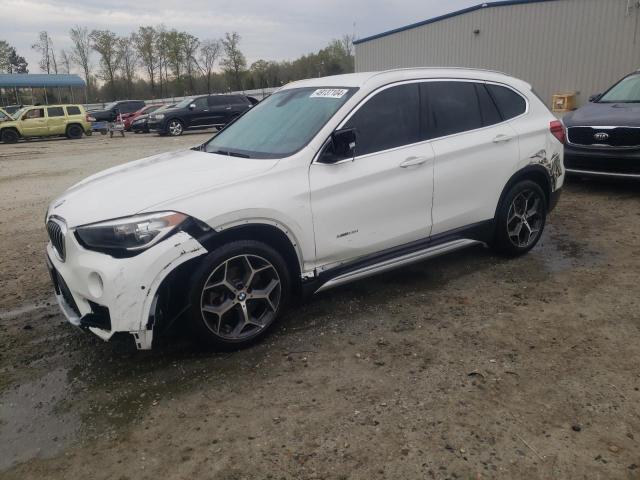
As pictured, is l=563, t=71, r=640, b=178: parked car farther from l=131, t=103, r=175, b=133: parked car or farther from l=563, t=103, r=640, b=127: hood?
l=131, t=103, r=175, b=133: parked car

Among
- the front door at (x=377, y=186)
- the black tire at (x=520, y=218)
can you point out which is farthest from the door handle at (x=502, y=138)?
the front door at (x=377, y=186)

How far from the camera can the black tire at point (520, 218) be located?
195 inches

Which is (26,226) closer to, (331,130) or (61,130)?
(331,130)

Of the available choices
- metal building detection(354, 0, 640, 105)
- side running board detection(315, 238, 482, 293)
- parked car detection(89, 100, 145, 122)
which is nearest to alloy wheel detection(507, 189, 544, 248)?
side running board detection(315, 238, 482, 293)

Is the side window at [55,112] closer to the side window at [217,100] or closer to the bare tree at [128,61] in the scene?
the side window at [217,100]

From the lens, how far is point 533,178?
5156mm

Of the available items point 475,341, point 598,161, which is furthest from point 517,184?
point 598,161

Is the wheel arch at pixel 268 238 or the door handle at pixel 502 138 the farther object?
the door handle at pixel 502 138

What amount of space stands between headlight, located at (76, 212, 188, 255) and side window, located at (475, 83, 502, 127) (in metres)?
2.95

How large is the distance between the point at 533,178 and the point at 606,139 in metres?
3.13

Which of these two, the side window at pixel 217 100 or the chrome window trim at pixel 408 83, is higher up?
the side window at pixel 217 100

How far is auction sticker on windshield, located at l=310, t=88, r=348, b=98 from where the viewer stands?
413cm

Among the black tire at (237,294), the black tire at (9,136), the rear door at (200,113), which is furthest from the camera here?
the black tire at (9,136)

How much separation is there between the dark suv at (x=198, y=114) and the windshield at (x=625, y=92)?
55.3ft
